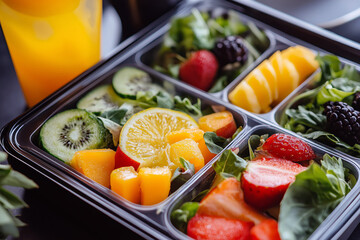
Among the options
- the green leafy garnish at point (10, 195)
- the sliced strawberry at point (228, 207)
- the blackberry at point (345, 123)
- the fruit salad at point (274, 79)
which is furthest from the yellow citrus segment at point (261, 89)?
the green leafy garnish at point (10, 195)

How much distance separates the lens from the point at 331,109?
138 centimetres

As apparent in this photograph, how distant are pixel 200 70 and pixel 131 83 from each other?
27 cm

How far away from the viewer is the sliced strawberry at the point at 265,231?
1.04m

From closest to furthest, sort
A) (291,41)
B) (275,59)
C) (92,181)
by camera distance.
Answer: (92,181) < (275,59) < (291,41)

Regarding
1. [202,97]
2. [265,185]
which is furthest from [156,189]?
[202,97]

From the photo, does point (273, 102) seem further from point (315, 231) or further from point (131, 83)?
point (315, 231)

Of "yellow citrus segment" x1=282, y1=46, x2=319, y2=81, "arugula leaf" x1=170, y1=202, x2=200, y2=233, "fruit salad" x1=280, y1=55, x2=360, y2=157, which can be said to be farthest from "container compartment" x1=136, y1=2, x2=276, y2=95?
"arugula leaf" x1=170, y1=202, x2=200, y2=233

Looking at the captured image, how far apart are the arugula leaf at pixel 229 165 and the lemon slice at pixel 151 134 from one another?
130mm

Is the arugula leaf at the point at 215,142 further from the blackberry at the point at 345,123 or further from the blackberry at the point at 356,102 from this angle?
the blackberry at the point at 356,102

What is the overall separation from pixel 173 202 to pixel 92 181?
24cm

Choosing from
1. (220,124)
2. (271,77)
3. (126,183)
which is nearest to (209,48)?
(271,77)

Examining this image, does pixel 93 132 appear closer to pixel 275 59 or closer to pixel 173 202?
pixel 173 202

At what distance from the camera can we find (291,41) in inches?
68.5

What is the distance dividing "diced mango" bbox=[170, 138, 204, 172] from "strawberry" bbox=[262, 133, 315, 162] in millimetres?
199
